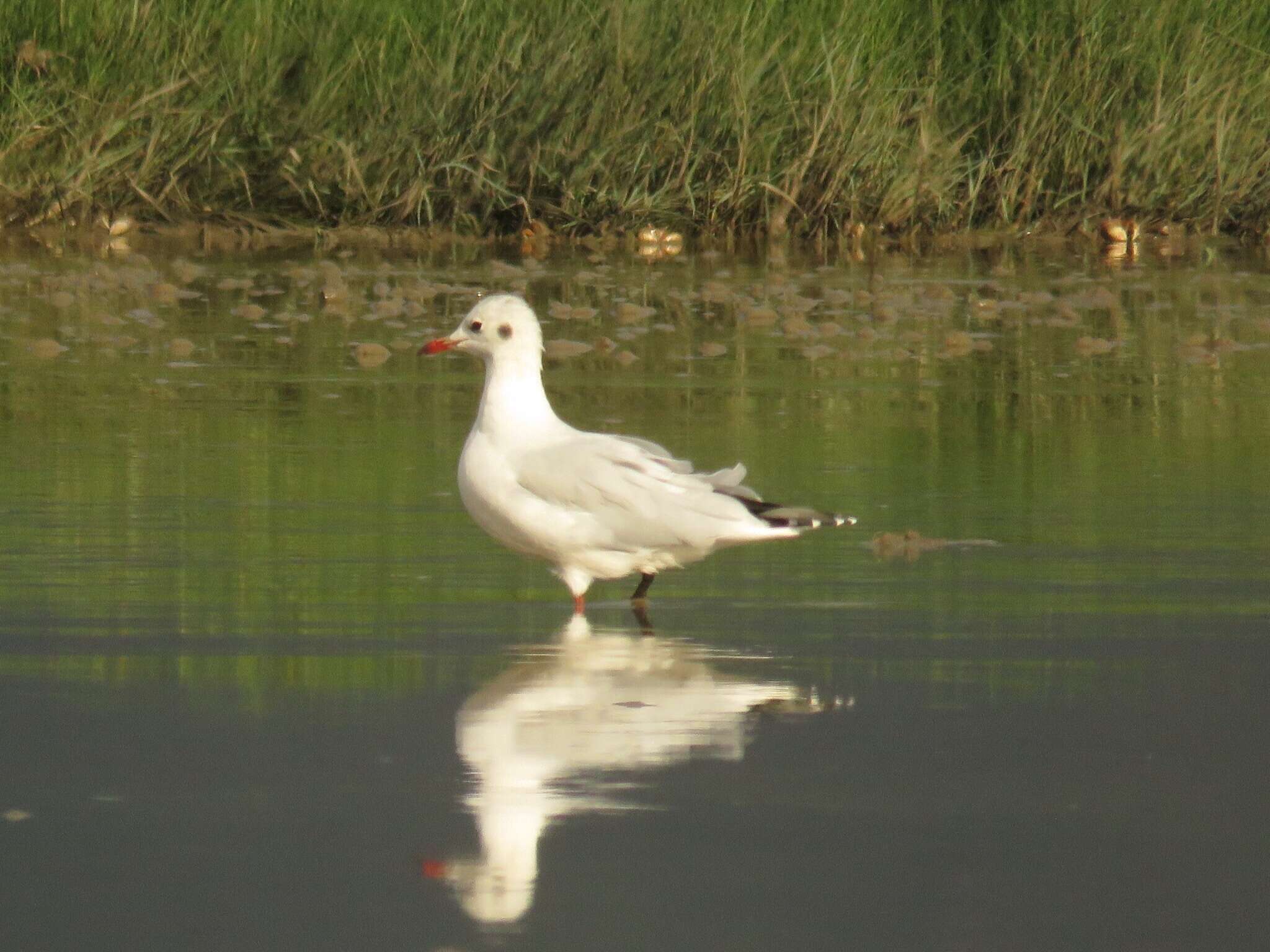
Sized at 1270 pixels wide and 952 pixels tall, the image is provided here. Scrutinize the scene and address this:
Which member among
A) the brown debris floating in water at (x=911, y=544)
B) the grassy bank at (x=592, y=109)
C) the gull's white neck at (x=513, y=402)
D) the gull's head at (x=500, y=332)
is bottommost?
the brown debris floating in water at (x=911, y=544)

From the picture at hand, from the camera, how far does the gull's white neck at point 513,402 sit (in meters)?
6.21

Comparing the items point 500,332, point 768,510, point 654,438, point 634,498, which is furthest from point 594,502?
point 654,438

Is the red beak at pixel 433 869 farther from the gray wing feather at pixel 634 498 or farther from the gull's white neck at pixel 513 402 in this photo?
the gull's white neck at pixel 513 402

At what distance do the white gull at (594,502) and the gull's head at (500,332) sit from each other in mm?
146

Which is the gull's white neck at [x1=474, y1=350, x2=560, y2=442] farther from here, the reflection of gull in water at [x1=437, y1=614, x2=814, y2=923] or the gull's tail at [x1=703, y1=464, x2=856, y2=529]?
the reflection of gull in water at [x1=437, y1=614, x2=814, y2=923]

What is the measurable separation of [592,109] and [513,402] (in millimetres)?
11691

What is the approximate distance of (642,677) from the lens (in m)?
5.16

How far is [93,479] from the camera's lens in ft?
25.7

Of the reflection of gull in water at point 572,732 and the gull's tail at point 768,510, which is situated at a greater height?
the gull's tail at point 768,510

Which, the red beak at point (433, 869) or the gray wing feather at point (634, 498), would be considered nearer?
the red beak at point (433, 869)

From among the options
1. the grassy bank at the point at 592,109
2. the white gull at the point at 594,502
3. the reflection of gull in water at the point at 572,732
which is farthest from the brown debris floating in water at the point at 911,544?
the grassy bank at the point at 592,109

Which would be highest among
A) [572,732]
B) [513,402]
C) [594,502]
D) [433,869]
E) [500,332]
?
[500,332]

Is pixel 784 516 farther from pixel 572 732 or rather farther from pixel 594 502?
pixel 572 732

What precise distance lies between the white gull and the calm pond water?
14 centimetres
